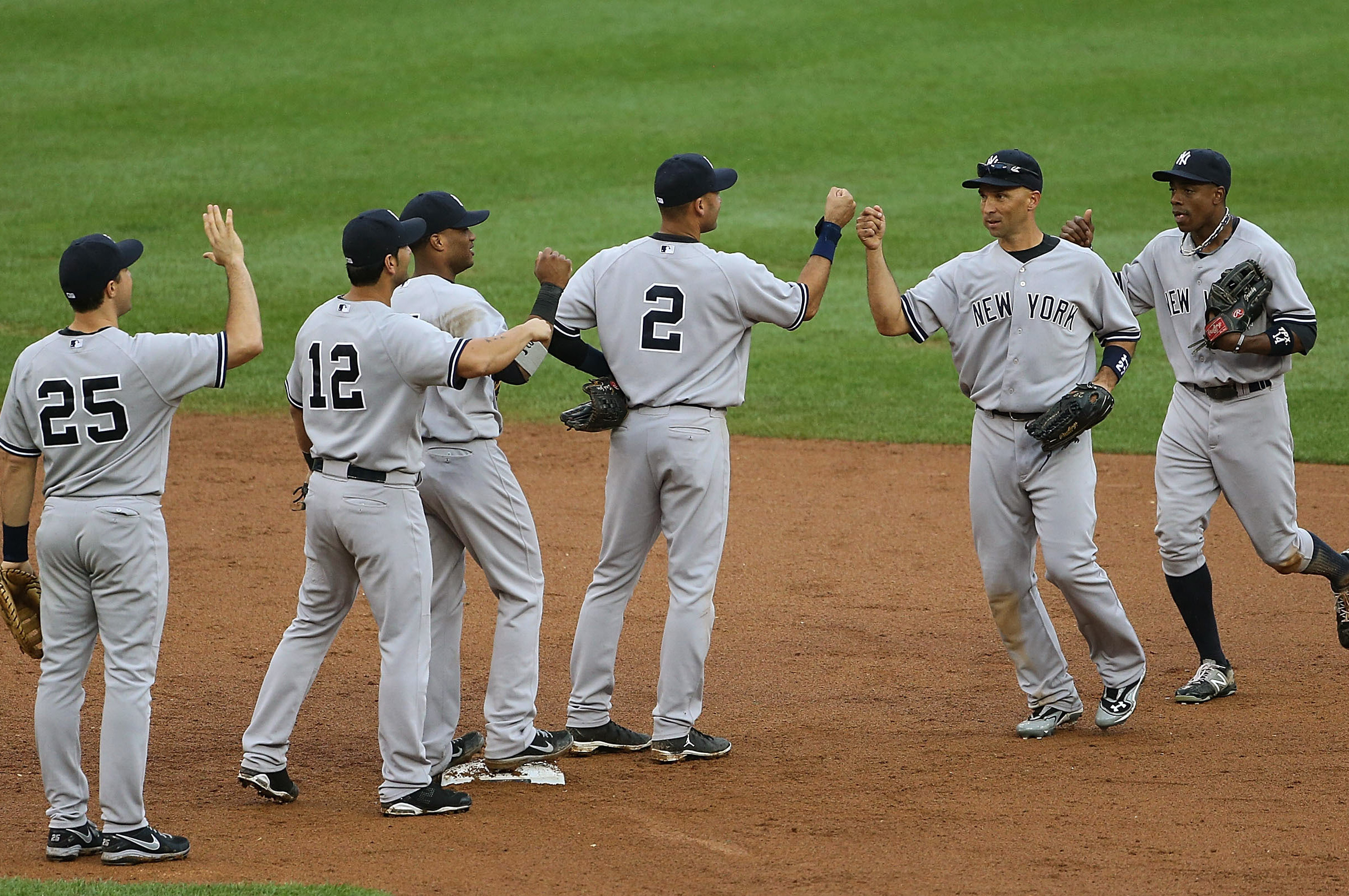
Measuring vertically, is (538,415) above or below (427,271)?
below

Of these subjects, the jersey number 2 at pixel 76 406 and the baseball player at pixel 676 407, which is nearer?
the jersey number 2 at pixel 76 406

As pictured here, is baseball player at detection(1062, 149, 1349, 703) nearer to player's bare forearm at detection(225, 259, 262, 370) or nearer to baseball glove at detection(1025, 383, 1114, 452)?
baseball glove at detection(1025, 383, 1114, 452)

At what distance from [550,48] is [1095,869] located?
24884 millimetres

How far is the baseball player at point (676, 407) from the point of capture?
5.68 metres

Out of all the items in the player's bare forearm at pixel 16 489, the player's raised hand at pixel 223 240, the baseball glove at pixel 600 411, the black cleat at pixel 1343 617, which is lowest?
the black cleat at pixel 1343 617

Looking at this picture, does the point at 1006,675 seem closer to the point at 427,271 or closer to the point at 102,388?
the point at 427,271

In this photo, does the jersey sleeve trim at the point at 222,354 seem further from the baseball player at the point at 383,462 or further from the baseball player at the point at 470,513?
the baseball player at the point at 470,513

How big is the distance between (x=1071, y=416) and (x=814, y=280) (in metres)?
1.11

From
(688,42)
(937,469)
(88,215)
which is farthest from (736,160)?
(937,469)

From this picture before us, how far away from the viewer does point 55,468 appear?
4.71m

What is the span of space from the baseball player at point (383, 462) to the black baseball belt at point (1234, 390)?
3.07 meters

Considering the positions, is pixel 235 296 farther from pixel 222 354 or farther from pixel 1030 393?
pixel 1030 393

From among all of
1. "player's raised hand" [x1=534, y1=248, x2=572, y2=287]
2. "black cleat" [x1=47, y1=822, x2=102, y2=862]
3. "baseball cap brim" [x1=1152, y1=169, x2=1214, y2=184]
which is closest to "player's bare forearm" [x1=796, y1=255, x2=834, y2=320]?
"player's raised hand" [x1=534, y1=248, x2=572, y2=287]

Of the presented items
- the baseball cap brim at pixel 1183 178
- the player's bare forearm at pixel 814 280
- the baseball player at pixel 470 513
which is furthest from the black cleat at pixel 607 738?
the baseball cap brim at pixel 1183 178
